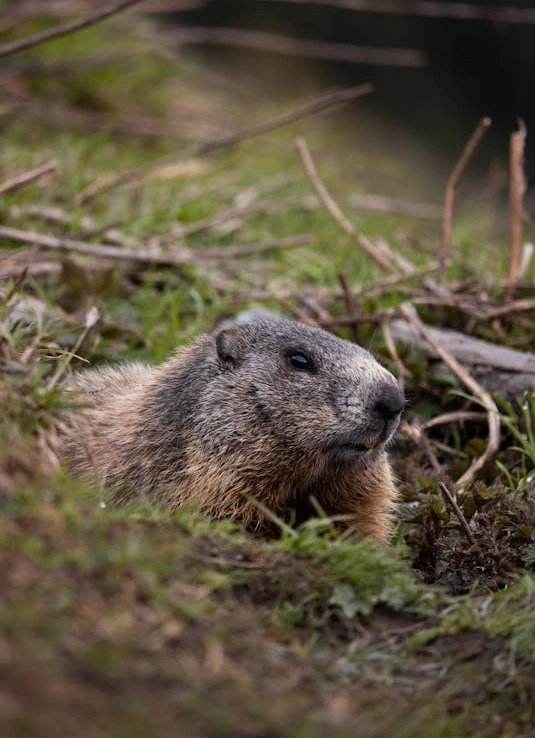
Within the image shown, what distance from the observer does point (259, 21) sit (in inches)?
683

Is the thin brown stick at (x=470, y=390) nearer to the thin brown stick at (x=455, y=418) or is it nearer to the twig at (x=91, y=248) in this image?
the thin brown stick at (x=455, y=418)

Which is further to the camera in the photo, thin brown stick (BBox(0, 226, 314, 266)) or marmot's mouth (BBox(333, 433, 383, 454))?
thin brown stick (BBox(0, 226, 314, 266))

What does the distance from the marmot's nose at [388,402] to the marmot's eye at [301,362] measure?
1.16ft

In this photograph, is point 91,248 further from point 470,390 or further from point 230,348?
point 470,390

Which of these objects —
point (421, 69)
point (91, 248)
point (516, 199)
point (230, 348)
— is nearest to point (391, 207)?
point (516, 199)

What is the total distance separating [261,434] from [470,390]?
1700 millimetres

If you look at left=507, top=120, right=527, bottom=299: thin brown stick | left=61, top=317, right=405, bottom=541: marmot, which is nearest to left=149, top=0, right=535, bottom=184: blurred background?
left=507, top=120, right=527, bottom=299: thin brown stick

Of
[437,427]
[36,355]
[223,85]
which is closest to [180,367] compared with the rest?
[36,355]

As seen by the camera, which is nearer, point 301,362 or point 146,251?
point 301,362

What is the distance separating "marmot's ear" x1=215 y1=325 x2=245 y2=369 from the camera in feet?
14.9

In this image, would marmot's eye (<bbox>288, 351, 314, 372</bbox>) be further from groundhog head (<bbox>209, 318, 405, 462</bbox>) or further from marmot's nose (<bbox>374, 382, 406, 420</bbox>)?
marmot's nose (<bbox>374, 382, 406, 420</bbox>)

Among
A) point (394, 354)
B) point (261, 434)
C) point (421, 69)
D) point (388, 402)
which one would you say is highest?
point (388, 402)

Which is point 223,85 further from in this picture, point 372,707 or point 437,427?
point 372,707

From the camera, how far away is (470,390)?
18.4ft
